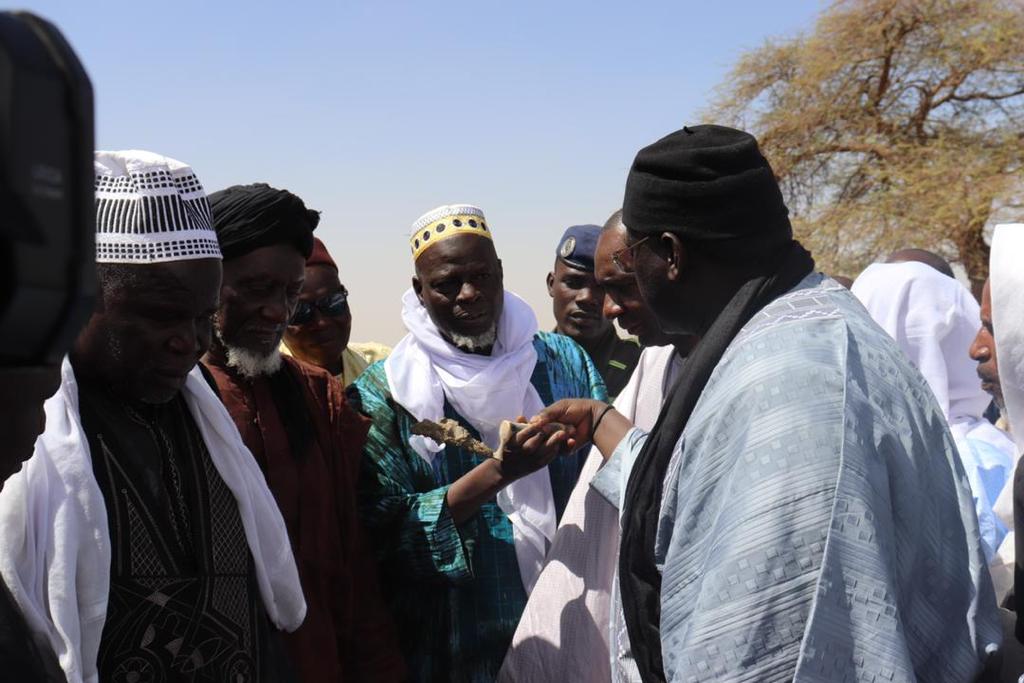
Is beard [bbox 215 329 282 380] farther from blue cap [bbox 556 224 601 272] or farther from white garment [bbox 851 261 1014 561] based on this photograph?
→ blue cap [bbox 556 224 601 272]

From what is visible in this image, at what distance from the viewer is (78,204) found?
31.0 inches

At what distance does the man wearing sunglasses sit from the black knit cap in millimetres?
2703

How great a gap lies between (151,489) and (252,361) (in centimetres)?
82

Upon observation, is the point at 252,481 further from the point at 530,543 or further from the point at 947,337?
the point at 947,337

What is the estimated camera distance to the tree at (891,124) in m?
17.0

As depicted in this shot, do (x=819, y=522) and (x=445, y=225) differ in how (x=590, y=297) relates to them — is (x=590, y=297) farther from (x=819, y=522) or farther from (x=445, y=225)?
(x=819, y=522)

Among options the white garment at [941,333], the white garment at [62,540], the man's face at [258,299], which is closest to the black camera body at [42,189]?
the white garment at [62,540]

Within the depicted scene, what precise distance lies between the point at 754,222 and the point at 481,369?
1822 millimetres

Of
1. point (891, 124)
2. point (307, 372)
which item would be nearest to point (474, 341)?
point (307, 372)

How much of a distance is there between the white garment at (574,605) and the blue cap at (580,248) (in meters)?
3.11

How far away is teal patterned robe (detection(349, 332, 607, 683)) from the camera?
3684mm

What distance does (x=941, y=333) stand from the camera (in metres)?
5.11

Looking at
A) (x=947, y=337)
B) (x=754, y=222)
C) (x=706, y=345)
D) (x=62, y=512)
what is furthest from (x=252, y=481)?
(x=947, y=337)

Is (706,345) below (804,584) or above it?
above
